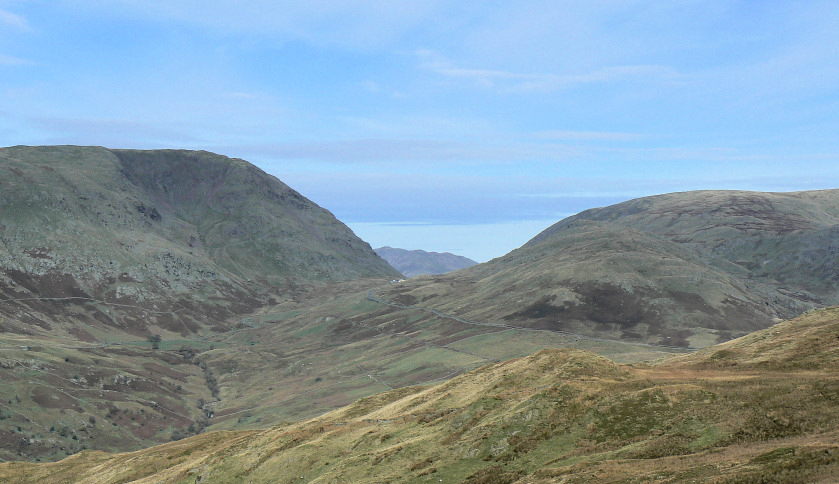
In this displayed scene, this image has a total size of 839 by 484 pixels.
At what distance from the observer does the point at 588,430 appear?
49250mm

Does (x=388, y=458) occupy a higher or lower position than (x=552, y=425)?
lower

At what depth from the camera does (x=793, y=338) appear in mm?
74625

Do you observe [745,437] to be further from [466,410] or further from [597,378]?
[466,410]

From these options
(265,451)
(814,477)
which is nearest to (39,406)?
(265,451)

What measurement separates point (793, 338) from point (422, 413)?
45.7 metres

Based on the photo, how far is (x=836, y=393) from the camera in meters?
46.0

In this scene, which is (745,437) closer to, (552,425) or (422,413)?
(552,425)

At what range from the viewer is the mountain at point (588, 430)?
3869cm

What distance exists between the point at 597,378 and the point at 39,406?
18678 centimetres

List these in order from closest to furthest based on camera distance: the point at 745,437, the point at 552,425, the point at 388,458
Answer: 1. the point at 745,437
2. the point at 552,425
3. the point at 388,458

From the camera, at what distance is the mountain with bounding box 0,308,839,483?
127 ft

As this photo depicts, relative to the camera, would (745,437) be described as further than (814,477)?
Yes

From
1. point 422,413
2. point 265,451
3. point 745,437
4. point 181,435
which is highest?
point 745,437

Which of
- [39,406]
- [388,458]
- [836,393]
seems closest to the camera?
[836,393]
